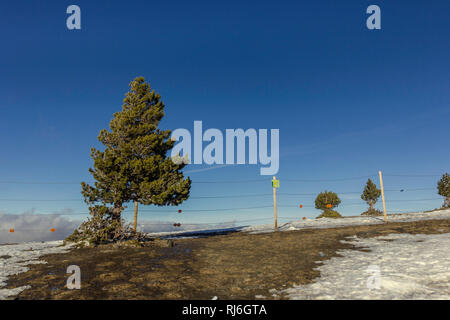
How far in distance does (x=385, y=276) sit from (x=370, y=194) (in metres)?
70.1

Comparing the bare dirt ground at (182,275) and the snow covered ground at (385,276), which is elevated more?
the snow covered ground at (385,276)

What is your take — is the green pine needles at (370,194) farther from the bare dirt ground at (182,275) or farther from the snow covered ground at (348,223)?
the bare dirt ground at (182,275)

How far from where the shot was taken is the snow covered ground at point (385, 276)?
590cm

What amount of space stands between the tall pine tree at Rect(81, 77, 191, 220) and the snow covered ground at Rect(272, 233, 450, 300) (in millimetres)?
12232

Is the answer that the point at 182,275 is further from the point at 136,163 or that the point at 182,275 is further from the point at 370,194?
the point at 370,194

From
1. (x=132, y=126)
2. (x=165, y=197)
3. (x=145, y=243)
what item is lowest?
(x=145, y=243)

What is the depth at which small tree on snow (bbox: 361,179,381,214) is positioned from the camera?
66.7 metres

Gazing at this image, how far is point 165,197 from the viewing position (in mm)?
17812

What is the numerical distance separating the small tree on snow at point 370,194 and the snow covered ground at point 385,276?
64.0 meters

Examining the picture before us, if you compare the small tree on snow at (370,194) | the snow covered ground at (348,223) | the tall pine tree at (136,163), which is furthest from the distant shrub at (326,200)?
the tall pine tree at (136,163)

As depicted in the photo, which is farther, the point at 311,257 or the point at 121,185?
the point at 121,185

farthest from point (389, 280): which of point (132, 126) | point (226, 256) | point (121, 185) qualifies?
point (132, 126)
